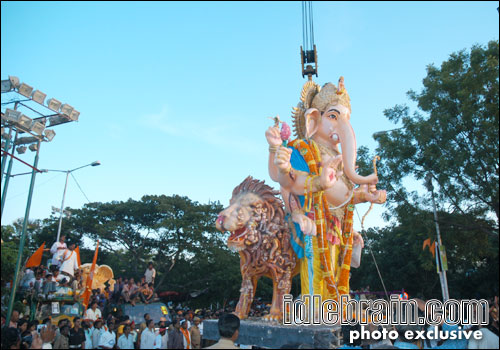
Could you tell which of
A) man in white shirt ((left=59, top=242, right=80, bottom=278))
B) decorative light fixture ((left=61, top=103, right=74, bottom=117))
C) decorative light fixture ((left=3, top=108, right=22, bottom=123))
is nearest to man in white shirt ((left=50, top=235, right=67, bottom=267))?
man in white shirt ((left=59, top=242, right=80, bottom=278))

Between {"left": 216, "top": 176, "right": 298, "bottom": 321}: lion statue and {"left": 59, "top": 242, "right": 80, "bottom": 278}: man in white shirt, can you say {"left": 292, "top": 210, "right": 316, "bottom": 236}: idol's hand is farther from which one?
{"left": 59, "top": 242, "right": 80, "bottom": 278}: man in white shirt

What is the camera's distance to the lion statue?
7.37 metres

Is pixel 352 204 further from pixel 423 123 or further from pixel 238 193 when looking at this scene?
pixel 423 123

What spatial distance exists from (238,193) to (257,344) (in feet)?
9.51

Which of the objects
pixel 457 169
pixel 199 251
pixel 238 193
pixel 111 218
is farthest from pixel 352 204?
pixel 111 218

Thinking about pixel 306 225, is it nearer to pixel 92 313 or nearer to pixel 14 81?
pixel 92 313

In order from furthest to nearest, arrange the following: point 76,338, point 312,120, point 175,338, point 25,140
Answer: point 25,140 < point 312,120 < point 175,338 < point 76,338

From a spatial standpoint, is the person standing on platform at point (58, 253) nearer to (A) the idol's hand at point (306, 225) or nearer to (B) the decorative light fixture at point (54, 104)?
(B) the decorative light fixture at point (54, 104)

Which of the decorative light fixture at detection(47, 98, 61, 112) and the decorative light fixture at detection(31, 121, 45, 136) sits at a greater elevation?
the decorative light fixture at detection(47, 98, 61, 112)

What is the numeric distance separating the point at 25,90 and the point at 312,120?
859cm

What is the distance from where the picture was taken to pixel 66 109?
42.4 feet

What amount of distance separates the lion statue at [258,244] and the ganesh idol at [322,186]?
0.25 m

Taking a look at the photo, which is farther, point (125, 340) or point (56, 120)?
point (56, 120)

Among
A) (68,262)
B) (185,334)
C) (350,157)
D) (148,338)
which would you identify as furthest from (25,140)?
(350,157)
